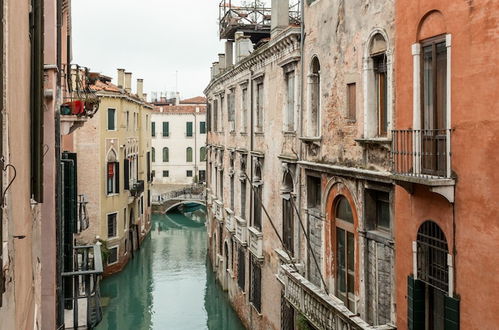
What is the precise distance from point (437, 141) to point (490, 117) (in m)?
1.35

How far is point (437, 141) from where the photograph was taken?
8547 millimetres

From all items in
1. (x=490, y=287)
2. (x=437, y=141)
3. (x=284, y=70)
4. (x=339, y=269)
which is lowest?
(x=339, y=269)

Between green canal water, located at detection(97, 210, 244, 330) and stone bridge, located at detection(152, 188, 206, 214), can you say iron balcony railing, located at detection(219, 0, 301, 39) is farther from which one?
stone bridge, located at detection(152, 188, 206, 214)

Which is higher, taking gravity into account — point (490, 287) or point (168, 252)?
point (490, 287)

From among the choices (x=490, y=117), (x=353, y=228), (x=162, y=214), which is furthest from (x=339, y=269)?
(x=162, y=214)

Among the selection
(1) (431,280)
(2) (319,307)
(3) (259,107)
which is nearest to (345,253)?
(2) (319,307)

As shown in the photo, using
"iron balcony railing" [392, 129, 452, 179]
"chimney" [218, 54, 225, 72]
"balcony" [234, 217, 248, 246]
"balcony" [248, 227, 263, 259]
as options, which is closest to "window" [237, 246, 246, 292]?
"balcony" [234, 217, 248, 246]

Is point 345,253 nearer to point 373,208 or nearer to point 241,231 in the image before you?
point 373,208

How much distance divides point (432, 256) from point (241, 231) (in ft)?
43.3

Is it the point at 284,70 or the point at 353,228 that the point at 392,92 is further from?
the point at 284,70

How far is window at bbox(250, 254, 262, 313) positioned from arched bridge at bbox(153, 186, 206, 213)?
33078 millimetres

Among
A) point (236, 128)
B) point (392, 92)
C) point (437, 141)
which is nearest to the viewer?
point (437, 141)

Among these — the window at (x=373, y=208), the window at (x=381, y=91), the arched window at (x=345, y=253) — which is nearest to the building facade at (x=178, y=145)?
the arched window at (x=345, y=253)

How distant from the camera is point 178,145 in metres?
64.0
